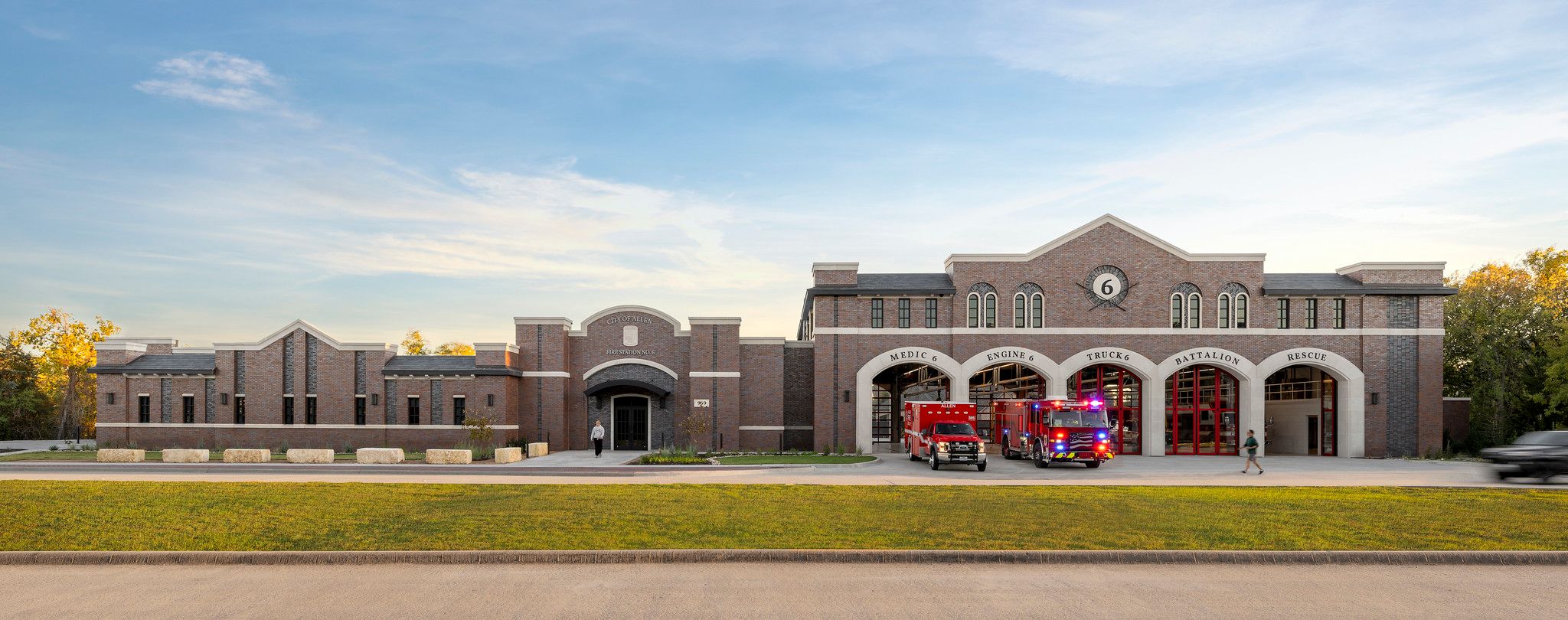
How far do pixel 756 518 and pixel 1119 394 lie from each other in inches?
1283

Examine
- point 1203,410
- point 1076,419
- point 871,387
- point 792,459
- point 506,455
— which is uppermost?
point 871,387

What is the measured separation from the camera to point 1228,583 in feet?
39.3

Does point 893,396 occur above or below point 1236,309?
below

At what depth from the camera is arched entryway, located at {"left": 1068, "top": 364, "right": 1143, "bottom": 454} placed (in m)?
43.2

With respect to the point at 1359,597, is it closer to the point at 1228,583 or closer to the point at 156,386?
the point at 1228,583

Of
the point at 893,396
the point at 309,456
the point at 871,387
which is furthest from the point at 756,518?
the point at 893,396

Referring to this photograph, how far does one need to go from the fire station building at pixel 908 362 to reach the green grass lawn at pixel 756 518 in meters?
20.2

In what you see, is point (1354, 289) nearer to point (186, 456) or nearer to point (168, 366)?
point (186, 456)

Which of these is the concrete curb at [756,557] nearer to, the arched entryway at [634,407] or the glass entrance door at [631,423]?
the arched entryway at [634,407]

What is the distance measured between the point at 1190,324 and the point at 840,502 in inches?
1157

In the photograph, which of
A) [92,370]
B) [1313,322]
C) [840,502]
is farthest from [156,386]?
[1313,322]

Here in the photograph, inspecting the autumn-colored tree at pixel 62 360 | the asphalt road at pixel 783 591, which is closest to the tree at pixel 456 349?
the autumn-colored tree at pixel 62 360

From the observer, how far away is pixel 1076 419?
106 feet

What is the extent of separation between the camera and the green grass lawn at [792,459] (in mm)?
34156
